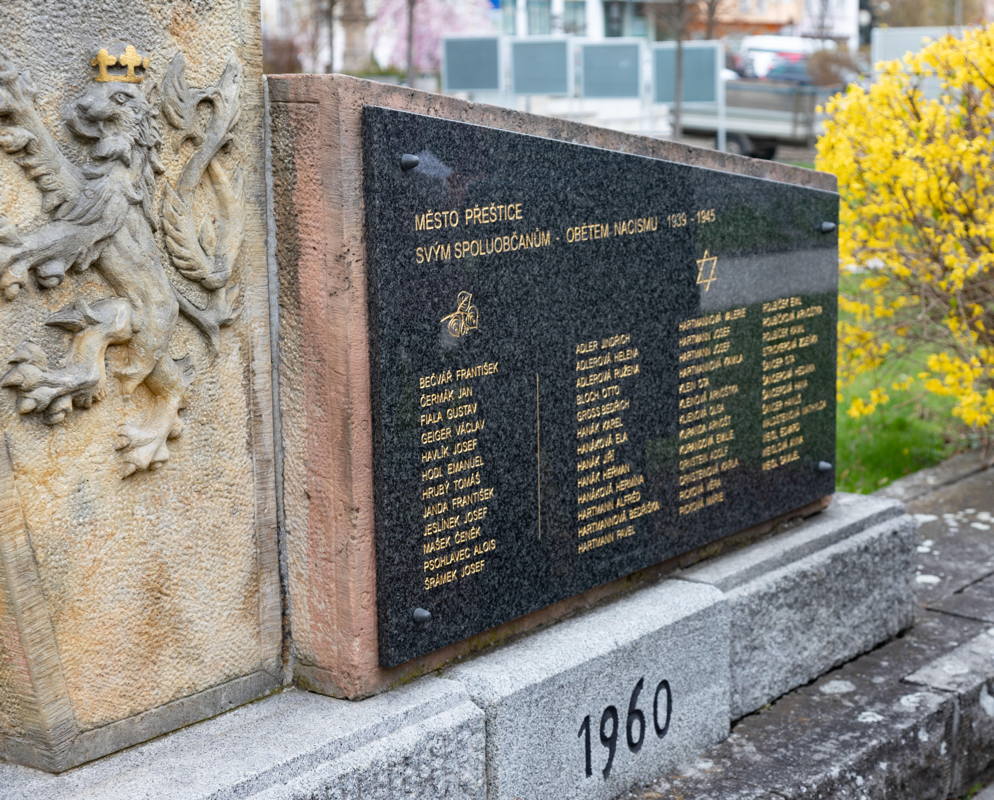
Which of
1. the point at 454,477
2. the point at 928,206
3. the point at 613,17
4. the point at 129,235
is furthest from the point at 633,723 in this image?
the point at 613,17

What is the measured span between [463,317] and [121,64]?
94 cm

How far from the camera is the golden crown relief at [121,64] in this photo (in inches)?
96.4

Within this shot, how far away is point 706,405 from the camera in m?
3.90

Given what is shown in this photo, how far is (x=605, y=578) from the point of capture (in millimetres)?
3541

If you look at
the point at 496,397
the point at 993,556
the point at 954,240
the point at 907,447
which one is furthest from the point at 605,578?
the point at 907,447

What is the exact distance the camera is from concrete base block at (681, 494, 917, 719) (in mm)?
3854

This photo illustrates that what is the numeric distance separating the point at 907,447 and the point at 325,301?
4.74 meters

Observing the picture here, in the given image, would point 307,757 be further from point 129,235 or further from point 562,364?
point 562,364

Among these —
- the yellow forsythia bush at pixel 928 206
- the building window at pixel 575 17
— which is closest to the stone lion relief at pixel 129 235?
the yellow forsythia bush at pixel 928 206

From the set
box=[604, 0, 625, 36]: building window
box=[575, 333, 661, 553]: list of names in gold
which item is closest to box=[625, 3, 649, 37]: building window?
box=[604, 0, 625, 36]: building window

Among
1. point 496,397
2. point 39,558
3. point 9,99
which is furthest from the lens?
point 496,397

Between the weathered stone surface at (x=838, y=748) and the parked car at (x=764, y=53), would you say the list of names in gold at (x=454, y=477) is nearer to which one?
the weathered stone surface at (x=838, y=748)

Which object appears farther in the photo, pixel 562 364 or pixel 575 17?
pixel 575 17

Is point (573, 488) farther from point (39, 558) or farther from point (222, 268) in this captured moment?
point (39, 558)
